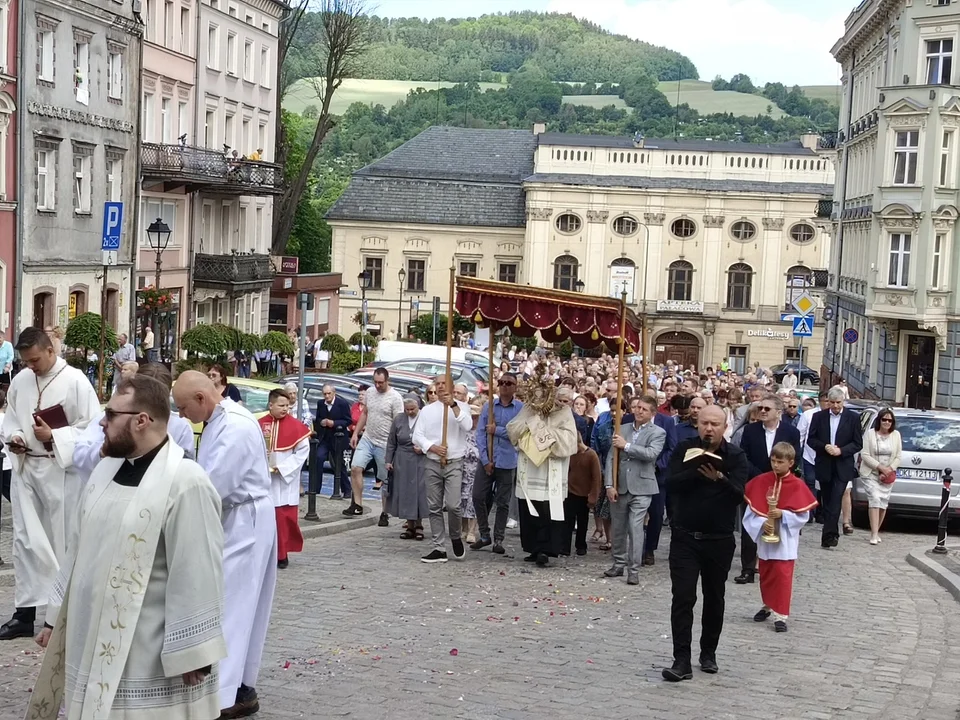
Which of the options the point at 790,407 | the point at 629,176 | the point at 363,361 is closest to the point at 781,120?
the point at 629,176

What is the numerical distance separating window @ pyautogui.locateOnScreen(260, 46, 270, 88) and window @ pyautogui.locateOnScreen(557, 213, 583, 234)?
2740 centimetres

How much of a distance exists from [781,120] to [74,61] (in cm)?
15271

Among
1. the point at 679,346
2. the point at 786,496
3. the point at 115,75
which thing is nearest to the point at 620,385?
the point at 786,496

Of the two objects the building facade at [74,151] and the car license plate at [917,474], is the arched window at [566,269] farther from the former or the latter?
the car license plate at [917,474]

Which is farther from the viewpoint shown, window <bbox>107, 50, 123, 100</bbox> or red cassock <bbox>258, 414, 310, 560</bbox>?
window <bbox>107, 50, 123, 100</bbox>

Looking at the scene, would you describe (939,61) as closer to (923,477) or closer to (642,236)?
(923,477)

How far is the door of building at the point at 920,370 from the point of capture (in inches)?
1847

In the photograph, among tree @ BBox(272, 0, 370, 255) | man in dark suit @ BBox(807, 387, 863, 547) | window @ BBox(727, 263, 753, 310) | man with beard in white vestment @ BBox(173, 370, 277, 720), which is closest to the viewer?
man with beard in white vestment @ BBox(173, 370, 277, 720)

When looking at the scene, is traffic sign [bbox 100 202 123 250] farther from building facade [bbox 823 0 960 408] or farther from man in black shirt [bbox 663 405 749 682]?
building facade [bbox 823 0 960 408]

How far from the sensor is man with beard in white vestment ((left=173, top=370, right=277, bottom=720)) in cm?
809

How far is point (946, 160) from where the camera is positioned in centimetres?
4594

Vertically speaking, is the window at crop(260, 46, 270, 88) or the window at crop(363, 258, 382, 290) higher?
the window at crop(260, 46, 270, 88)

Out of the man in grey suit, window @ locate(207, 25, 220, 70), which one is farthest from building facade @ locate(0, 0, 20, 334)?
the man in grey suit

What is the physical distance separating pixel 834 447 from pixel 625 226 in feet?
209
